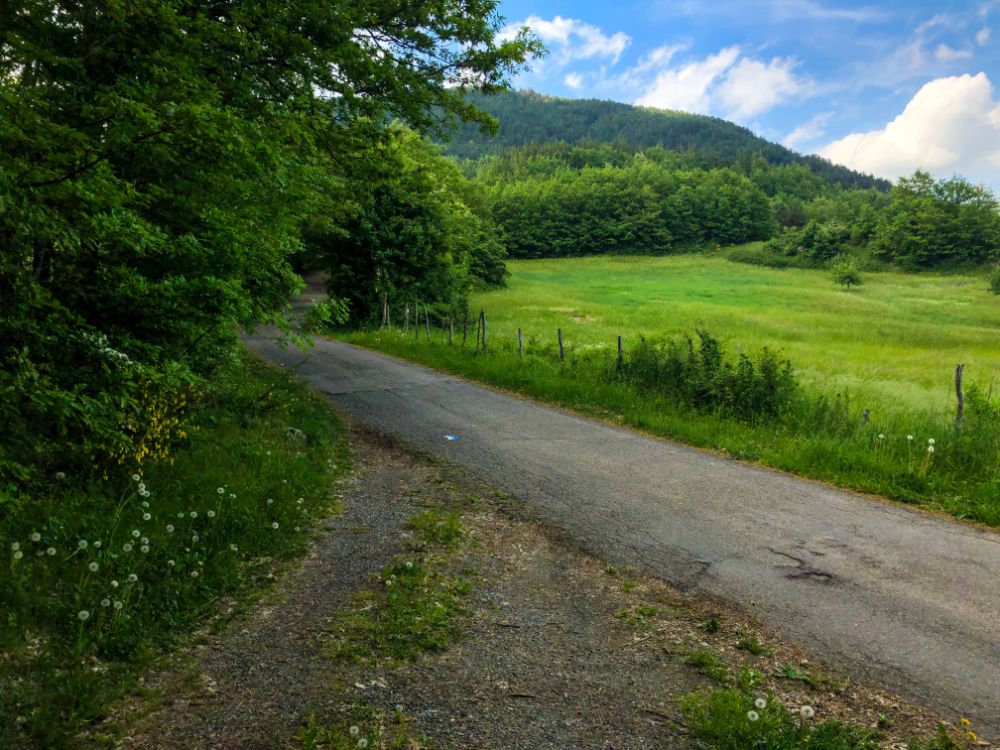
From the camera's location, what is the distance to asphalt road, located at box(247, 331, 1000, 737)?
4.59m

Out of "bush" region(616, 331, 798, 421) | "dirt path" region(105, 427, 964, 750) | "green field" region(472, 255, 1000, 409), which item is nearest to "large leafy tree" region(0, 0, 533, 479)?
"dirt path" region(105, 427, 964, 750)

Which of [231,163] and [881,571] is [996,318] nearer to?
[881,571]

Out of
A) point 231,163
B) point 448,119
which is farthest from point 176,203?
point 448,119

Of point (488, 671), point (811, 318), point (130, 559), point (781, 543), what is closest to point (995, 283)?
point (811, 318)

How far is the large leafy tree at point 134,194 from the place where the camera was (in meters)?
4.63

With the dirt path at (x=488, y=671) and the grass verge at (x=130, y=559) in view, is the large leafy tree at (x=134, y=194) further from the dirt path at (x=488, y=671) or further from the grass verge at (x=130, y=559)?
the dirt path at (x=488, y=671)

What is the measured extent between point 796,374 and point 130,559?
17.6 meters

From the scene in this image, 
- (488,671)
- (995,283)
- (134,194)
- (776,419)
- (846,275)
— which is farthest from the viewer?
(846,275)

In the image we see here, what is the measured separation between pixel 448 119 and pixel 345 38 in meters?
3.66

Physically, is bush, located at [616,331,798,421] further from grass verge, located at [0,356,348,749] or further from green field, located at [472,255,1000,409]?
grass verge, located at [0,356,348,749]

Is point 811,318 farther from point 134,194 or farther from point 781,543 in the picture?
point 134,194

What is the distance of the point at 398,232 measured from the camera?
27.5 m

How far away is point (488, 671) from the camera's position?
425cm

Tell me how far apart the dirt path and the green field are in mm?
10033
